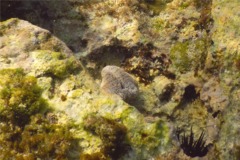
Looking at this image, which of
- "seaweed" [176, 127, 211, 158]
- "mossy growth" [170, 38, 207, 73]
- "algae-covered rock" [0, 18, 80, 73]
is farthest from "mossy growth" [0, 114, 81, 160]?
"mossy growth" [170, 38, 207, 73]

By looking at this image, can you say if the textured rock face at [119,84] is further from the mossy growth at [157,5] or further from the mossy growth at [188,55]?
the mossy growth at [157,5]

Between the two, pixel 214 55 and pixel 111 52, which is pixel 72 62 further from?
pixel 214 55

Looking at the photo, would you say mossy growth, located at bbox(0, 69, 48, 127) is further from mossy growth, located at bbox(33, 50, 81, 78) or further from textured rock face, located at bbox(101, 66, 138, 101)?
textured rock face, located at bbox(101, 66, 138, 101)

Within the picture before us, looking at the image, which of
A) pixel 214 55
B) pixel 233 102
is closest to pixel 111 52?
pixel 214 55

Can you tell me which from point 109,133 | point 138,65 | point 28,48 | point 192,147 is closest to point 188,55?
point 138,65

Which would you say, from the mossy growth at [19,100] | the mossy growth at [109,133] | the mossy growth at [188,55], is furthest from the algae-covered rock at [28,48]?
the mossy growth at [188,55]

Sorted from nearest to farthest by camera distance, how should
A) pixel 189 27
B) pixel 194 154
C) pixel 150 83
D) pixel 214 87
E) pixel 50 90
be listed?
pixel 50 90 < pixel 194 154 < pixel 214 87 < pixel 150 83 < pixel 189 27
